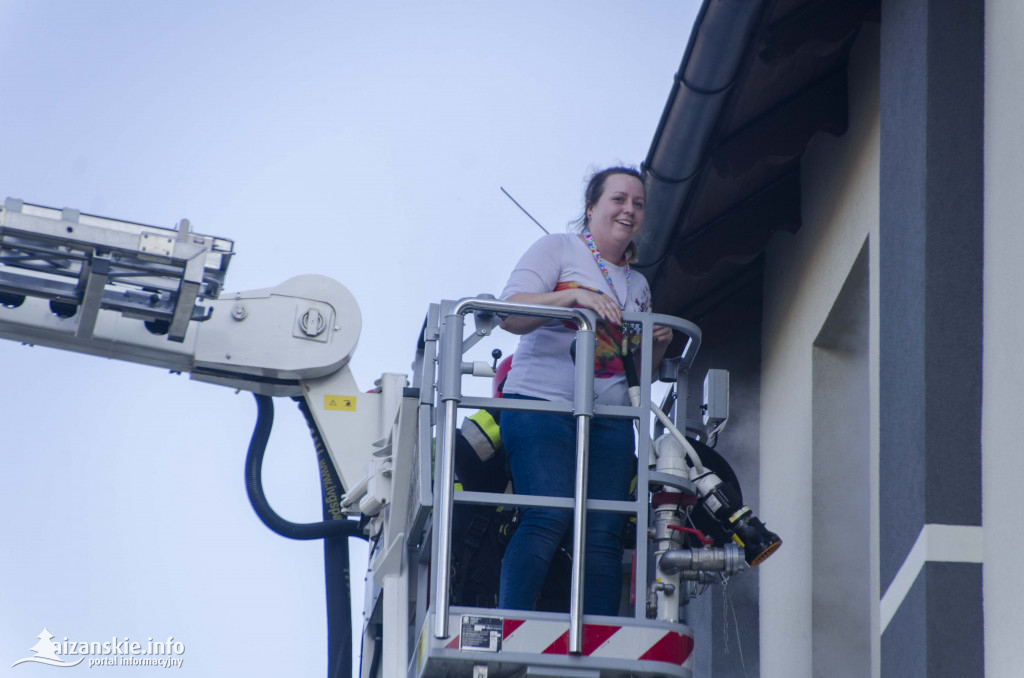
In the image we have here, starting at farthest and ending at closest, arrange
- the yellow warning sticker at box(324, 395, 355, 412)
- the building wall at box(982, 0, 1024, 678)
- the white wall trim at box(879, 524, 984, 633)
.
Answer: the yellow warning sticker at box(324, 395, 355, 412)
the white wall trim at box(879, 524, 984, 633)
the building wall at box(982, 0, 1024, 678)

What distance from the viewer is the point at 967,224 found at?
172 inches

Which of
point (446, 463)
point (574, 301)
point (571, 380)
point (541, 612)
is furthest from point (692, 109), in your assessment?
point (541, 612)

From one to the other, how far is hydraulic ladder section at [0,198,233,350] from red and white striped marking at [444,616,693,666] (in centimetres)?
465

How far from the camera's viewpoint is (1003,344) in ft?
13.5

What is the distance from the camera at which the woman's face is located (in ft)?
19.2

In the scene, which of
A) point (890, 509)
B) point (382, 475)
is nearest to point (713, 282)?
point (382, 475)

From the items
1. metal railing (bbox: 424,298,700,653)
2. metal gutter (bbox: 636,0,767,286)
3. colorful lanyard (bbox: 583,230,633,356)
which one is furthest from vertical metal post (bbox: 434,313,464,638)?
metal gutter (bbox: 636,0,767,286)

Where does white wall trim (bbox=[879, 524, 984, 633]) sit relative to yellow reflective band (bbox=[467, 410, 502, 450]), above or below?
below

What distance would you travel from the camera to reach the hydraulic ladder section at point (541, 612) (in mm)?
4855

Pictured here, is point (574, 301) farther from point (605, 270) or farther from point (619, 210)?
point (619, 210)

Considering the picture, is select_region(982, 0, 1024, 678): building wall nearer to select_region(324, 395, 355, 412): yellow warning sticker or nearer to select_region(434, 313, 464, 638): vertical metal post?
select_region(434, 313, 464, 638): vertical metal post

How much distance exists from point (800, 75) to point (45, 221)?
4.58 m

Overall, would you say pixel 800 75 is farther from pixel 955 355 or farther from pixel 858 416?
pixel 955 355

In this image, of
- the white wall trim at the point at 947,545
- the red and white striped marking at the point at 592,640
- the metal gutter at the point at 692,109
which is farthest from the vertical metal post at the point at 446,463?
the metal gutter at the point at 692,109
